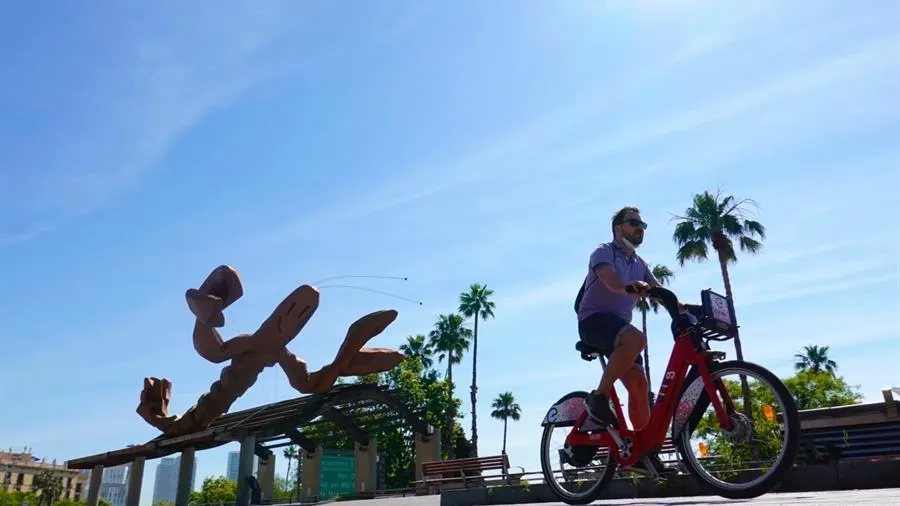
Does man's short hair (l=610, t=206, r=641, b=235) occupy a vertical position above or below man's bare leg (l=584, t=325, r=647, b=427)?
above

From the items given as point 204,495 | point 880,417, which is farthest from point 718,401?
point 204,495

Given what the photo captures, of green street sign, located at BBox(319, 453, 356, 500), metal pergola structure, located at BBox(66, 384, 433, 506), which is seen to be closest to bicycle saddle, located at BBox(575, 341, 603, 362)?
metal pergola structure, located at BBox(66, 384, 433, 506)

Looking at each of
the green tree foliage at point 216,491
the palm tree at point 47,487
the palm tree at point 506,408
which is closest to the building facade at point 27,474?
the palm tree at point 47,487

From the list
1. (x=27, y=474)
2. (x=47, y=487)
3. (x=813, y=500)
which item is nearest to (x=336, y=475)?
(x=813, y=500)

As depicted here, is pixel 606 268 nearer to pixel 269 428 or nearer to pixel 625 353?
pixel 625 353

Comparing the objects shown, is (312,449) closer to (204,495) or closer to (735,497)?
(735,497)

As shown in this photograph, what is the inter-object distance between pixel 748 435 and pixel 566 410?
147 centimetres

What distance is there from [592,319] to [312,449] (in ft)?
87.5

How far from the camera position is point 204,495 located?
7656 cm

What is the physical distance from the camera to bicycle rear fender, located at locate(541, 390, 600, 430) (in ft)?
14.8

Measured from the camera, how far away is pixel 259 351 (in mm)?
13672

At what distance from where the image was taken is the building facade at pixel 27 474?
111 m

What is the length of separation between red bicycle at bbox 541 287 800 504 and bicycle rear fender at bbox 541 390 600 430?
0.92 ft

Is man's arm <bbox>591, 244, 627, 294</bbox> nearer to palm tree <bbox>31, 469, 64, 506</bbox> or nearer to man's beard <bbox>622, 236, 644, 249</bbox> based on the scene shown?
man's beard <bbox>622, 236, 644, 249</bbox>
